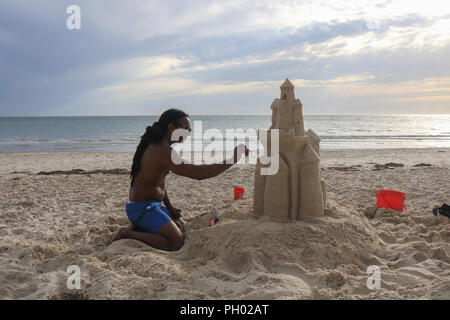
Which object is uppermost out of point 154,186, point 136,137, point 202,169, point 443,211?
point 136,137

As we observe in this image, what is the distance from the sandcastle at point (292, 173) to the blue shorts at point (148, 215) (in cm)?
107

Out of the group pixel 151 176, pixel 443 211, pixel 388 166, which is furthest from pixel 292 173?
pixel 388 166

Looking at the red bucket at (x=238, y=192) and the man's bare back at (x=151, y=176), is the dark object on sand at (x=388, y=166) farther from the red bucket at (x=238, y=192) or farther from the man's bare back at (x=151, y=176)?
the man's bare back at (x=151, y=176)

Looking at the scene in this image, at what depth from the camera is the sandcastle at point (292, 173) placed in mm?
3209

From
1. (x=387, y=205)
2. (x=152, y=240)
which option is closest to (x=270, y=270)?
(x=152, y=240)

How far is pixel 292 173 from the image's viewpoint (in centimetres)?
323

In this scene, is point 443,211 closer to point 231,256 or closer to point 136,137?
point 231,256

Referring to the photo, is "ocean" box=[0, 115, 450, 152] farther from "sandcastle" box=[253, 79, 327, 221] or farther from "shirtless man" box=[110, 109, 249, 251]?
"sandcastle" box=[253, 79, 327, 221]

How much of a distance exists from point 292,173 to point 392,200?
2.12 metres

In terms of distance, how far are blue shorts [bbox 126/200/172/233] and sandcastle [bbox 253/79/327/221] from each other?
1.07m

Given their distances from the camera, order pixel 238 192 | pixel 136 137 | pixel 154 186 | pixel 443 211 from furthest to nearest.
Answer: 1. pixel 136 137
2. pixel 238 192
3. pixel 443 211
4. pixel 154 186

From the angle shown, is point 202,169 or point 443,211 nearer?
point 202,169

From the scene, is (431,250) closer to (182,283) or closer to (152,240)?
(182,283)

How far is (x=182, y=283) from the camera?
2.39 metres
